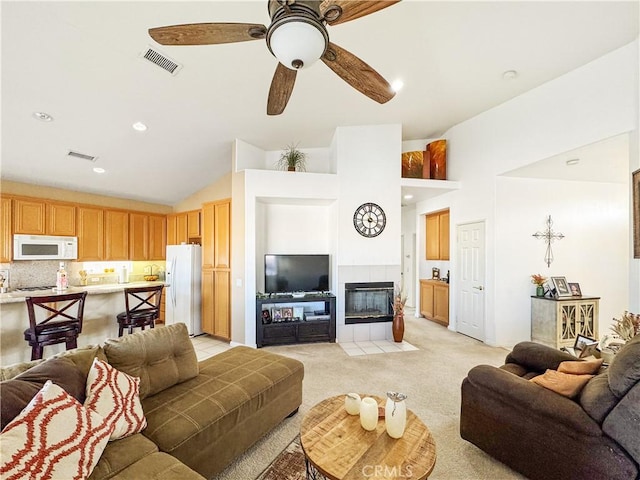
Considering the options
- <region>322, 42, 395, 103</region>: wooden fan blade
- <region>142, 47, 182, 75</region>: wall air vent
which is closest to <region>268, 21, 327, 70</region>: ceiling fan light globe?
<region>322, 42, 395, 103</region>: wooden fan blade

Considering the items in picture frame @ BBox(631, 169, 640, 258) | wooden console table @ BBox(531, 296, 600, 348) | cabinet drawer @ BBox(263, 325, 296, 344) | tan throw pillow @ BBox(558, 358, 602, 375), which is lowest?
cabinet drawer @ BBox(263, 325, 296, 344)

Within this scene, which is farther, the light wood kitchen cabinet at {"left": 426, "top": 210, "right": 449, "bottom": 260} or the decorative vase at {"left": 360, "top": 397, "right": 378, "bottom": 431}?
the light wood kitchen cabinet at {"left": 426, "top": 210, "right": 449, "bottom": 260}

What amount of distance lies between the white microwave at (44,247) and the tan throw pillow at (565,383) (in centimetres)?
639

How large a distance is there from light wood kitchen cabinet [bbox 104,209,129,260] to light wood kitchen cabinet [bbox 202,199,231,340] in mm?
1825

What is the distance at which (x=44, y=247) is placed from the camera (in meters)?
4.64

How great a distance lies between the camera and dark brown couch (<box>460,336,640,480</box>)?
1427mm

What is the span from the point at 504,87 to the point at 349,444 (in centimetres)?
446

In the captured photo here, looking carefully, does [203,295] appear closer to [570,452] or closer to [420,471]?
[420,471]

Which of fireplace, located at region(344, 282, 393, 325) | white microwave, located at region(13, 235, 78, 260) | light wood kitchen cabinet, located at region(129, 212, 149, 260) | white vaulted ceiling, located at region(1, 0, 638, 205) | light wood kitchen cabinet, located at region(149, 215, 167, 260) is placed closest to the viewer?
white vaulted ceiling, located at region(1, 0, 638, 205)

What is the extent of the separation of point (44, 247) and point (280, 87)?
4980 millimetres

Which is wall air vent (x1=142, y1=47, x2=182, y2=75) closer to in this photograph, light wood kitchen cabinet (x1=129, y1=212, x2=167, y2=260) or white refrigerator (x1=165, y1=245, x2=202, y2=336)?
white refrigerator (x1=165, y1=245, x2=202, y2=336)

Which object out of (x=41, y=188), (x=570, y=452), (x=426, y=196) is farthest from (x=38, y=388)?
(x=426, y=196)

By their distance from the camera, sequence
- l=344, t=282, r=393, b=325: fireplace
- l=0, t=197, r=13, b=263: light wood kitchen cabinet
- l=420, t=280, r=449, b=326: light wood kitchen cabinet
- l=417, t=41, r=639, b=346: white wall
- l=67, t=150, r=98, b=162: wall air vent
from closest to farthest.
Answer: l=417, t=41, r=639, b=346: white wall, l=67, t=150, r=98, b=162: wall air vent, l=0, t=197, r=13, b=263: light wood kitchen cabinet, l=344, t=282, r=393, b=325: fireplace, l=420, t=280, r=449, b=326: light wood kitchen cabinet

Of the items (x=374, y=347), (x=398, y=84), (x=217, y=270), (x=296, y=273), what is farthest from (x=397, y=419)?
(x=217, y=270)
